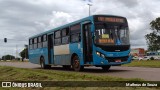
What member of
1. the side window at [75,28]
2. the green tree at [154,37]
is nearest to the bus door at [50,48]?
the side window at [75,28]

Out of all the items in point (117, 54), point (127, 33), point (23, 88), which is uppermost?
point (127, 33)

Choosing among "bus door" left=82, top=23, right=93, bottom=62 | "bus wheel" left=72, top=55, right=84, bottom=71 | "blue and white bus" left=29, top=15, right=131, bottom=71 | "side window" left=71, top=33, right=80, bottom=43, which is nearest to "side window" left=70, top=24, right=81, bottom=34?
"blue and white bus" left=29, top=15, right=131, bottom=71

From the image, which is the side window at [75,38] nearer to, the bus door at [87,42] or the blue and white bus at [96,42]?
the blue and white bus at [96,42]

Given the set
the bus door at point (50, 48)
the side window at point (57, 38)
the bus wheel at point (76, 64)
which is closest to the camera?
the bus wheel at point (76, 64)

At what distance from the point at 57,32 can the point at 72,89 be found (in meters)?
13.6

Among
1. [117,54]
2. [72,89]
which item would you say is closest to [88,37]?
[117,54]

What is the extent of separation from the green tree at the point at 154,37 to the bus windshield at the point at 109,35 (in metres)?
86.8

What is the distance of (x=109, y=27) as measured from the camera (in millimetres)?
19375

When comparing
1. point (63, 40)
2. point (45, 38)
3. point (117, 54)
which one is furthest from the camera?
point (45, 38)

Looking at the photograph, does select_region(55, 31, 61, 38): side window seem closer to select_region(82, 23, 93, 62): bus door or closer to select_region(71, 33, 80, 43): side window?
select_region(71, 33, 80, 43): side window

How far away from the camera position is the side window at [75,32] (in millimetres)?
20952

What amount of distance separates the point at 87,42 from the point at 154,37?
89.1 m

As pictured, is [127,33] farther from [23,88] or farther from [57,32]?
[23,88]

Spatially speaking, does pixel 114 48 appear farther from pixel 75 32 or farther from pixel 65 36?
pixel 65 36
